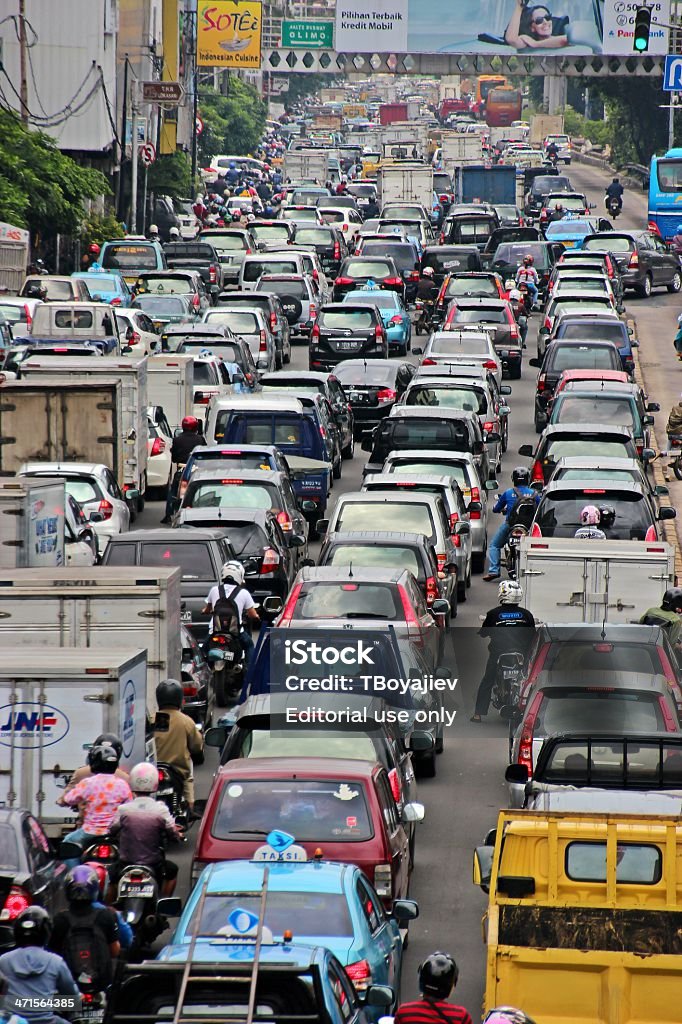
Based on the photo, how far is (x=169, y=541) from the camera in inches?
798

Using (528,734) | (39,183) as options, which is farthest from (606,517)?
(39,183)

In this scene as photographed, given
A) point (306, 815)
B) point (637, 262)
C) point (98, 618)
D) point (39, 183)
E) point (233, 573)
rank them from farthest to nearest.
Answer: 1. point (637, 262)
2. point (39, 183)
3. point (233, 573)
4. point (98, 618)
5. point (306, 815)

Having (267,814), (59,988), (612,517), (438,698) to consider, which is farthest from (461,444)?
(59,988)

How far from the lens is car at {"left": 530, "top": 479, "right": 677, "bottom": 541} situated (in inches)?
872

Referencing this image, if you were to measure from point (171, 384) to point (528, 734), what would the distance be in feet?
55.5

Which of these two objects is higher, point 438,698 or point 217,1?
point 217,1

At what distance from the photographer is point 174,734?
1537 centimetres

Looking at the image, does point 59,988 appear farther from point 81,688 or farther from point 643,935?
point 81,688

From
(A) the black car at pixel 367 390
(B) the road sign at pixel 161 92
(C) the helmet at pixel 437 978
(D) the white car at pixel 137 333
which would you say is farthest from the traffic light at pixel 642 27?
(B) the road sign at pixel 161 92

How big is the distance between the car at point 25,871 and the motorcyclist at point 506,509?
11742 mm

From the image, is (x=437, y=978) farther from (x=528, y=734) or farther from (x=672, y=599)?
(x=672, y=599)

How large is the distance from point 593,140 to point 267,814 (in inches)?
5740

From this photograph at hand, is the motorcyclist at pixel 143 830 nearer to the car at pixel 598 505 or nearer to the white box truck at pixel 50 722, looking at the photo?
the white box truck at pixel 50 722

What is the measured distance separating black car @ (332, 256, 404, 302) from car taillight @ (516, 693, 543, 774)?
3385 cm
